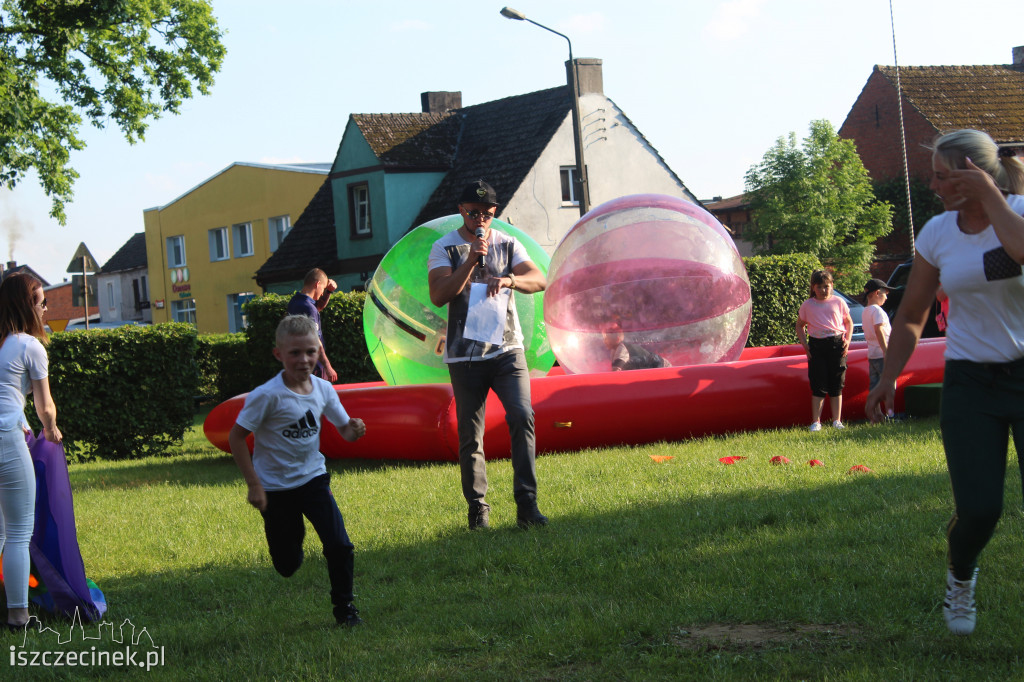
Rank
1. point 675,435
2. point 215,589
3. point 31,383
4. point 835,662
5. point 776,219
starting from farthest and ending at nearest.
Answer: point 776,219, point 675,435, point 215,589, point 31,383, point 835,662

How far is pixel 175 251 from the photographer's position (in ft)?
169

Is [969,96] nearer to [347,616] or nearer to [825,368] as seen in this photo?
[825,368]

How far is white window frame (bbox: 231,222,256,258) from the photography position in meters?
46.4

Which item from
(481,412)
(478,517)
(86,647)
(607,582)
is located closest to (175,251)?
(481,412)

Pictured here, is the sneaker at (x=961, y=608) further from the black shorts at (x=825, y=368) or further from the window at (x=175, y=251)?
the window at (x=175, y=251)

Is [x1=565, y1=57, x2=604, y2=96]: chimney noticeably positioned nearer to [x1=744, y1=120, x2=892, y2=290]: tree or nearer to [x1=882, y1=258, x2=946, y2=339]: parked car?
[x1=744, y1=120, x2=892, y2=290]: tree

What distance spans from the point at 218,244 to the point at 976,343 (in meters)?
47.0

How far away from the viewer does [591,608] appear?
4844 mm

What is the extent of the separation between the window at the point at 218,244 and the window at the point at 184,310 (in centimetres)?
279

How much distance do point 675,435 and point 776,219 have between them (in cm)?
3055

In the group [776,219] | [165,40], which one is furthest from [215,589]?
[776,219]

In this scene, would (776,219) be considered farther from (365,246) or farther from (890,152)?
(365,246)

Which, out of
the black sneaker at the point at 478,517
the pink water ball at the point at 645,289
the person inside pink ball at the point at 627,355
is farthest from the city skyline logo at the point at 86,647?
the person inside pink ball at the point at 627,355

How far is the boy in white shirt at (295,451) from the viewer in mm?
4895
